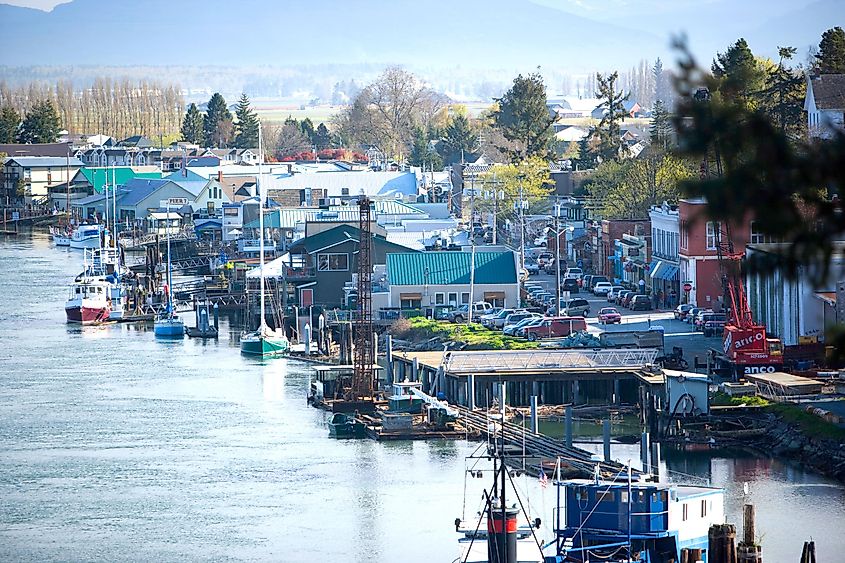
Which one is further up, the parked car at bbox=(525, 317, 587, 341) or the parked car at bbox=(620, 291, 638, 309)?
the parked car at bbox=(620, 291, 638, 309)

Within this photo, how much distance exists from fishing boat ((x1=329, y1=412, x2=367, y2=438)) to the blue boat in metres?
9.00

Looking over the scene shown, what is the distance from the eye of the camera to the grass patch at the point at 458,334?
26828 millimetres

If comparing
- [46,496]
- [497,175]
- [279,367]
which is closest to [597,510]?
[46,496]

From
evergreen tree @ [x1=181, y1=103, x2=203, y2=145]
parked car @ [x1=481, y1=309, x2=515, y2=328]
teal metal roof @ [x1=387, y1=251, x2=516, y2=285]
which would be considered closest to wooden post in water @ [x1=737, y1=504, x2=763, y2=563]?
parked car @ [x1=481, y1=309, x2=515, y2=328]

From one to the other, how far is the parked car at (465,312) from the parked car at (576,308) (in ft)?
4.74

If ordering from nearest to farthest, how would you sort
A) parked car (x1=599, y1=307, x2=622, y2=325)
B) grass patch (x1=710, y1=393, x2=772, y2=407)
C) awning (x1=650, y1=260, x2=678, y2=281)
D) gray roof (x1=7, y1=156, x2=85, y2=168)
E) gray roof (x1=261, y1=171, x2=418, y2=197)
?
grass patch (x1=710, y1=393, x2=772, y2=407) → parked car (x1=599, y1=307, x2=622, y2=325) → awning (x1=650, y1=260, x2=678, y2=281) → gray roof (x1=261, y1=171, x2=418, y2=197) → gray roof (x1=7, y1=156, x2=85, y2=168)

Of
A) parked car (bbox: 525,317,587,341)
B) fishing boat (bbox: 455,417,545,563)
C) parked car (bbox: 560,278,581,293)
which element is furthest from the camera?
parked car (bbox: 560,278,581,293)

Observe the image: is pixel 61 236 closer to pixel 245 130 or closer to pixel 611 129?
pixel 611 129

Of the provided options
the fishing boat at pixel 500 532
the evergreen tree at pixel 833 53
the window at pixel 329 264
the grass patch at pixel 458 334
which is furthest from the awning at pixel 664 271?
the fishing boat at pixel 500 532

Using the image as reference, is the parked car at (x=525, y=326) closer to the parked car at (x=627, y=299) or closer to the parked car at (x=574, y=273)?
the parked car at (x=627, y=299)

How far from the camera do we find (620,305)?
32.9 metres

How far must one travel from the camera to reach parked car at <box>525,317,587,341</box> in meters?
27.8

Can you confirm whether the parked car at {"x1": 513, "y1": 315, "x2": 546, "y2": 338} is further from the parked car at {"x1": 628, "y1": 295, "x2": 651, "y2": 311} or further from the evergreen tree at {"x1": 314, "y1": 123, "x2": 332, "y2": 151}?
the evergreen tree at {"x1": 314, "y1": 123, "x2": 332, "y2": 151}

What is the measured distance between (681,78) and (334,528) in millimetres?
13511
